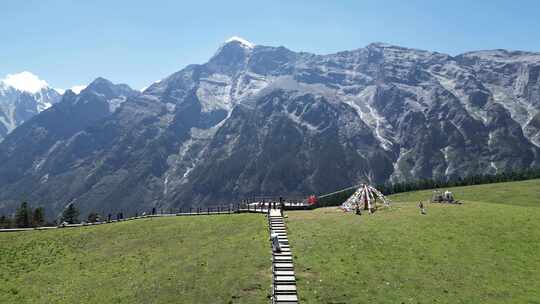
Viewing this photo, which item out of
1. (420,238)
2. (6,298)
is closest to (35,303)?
(6,298)

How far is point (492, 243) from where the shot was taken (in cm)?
5756

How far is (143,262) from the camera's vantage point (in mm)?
56688

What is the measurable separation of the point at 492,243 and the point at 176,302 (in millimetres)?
38622

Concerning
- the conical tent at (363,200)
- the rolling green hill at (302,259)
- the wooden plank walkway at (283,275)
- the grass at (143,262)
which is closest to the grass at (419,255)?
the rolling green hill at (302,259)

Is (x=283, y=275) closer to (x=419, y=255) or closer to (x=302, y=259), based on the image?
(x=302, y=259)

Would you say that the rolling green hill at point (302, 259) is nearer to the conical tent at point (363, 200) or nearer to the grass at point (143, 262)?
the grass at point (143, 262)

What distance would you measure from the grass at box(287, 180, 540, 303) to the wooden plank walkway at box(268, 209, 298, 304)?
86 centimetres

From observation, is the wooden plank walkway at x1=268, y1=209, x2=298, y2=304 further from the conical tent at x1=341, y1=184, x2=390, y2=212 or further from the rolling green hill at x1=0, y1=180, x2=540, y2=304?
the conical tent at x1=341, y1=184, x2=390, y2=212

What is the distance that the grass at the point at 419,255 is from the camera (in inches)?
1734

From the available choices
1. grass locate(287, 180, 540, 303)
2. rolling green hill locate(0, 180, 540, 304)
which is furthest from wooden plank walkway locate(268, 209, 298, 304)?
rolling green hill locate(0, 180, 540, 304)

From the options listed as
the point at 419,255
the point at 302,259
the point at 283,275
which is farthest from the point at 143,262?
the point at 419,255

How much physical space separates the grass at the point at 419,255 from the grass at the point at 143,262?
6211mm

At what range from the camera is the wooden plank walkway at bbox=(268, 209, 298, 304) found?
4294cm

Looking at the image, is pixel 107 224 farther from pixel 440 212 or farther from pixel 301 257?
pixel 440 212
